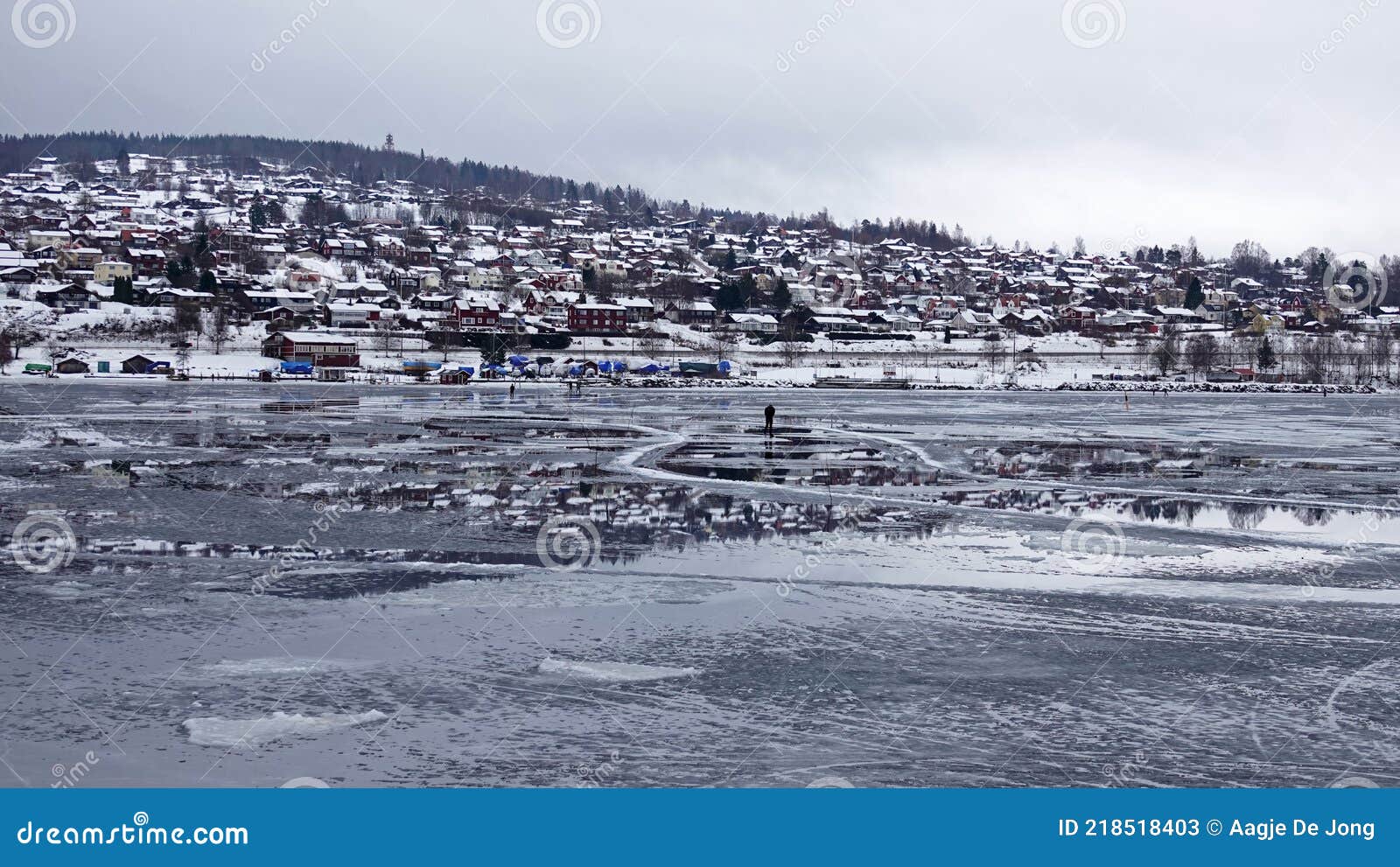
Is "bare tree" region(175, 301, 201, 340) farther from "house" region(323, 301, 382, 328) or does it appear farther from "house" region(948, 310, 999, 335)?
"house" region(948, 310, 999, 335)

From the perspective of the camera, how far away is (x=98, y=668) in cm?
869

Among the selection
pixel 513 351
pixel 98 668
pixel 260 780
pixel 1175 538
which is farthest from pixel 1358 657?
pixel 513 351

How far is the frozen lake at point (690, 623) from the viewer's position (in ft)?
23.7

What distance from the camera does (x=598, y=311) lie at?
9556 cm

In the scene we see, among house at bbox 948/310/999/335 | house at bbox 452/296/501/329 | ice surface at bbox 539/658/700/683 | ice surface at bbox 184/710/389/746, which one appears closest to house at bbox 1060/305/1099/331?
house at bbox 948/310/999/335

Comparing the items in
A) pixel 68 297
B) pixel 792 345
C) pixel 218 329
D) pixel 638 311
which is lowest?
pixel 218 329

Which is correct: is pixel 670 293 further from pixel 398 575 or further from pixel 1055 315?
pixel 398 575

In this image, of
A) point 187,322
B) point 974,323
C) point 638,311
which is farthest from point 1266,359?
point 187,322

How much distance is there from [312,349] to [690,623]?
6672 centimetres

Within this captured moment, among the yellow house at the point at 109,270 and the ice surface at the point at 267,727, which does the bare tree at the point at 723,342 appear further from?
the ice surface at the point at 267,727

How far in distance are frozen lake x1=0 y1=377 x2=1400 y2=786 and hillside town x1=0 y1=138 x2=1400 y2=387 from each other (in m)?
46.0

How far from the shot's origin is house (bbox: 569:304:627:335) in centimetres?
9481

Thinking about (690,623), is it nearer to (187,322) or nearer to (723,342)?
(187,322)

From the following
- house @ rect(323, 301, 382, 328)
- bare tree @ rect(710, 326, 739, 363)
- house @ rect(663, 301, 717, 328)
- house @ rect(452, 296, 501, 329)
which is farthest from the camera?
house @ rect(663, 301, 717, 328)
